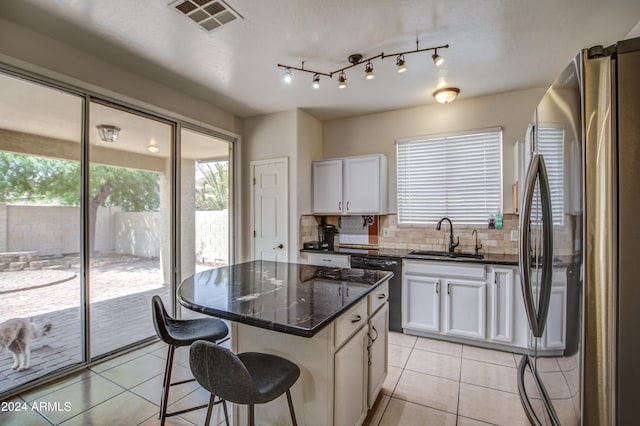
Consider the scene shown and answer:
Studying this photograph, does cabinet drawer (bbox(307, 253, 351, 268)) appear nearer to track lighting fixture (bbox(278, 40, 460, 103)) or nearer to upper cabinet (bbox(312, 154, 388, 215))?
upper cabinet (bbox(312, 154, 388, 215))

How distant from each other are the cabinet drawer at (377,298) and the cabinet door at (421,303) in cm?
123

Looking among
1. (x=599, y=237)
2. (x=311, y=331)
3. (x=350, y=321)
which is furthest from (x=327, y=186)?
(x=599, y=237)

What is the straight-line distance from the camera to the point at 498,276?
295 cm

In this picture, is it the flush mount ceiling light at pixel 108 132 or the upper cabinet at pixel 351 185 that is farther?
the upper cabinet at pixel 351 185

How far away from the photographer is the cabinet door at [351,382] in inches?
58.2

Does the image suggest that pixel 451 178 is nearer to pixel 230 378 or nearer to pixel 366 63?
pixel 366 63

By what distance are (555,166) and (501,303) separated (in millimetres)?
2367

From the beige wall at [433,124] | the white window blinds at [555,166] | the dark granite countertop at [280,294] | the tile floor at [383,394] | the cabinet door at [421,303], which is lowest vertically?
the tile floor at [383,394]

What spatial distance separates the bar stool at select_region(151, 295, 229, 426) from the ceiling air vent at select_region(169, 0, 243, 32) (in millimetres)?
1918

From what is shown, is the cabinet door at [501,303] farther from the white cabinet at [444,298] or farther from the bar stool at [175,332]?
the bar stool at [175,332]

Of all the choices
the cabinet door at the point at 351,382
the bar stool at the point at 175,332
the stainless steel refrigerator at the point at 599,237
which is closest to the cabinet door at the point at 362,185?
the cabinet door at the point at 351,382

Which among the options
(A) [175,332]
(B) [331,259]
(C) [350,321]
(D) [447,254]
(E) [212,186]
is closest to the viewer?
(C) [350,321]

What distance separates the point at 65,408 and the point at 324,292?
203cm

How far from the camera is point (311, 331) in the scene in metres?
1.17
